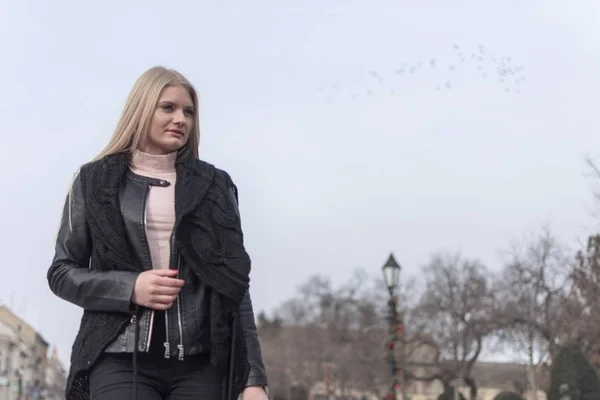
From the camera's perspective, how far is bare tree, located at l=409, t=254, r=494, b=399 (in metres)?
57.4

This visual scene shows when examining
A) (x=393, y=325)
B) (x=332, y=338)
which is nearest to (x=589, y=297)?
(x=393, y=325)

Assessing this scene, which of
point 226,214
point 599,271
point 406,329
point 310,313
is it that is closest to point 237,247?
point 226,214

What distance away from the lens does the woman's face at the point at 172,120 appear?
3.17m

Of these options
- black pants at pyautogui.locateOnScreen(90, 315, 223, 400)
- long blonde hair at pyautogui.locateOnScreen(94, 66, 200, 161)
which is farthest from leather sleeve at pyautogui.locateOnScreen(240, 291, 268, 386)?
long blonde hair at pyautogui.locateOnScreen(94, 66, 200, 161)

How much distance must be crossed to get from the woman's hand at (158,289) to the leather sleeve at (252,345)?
274 millimetres

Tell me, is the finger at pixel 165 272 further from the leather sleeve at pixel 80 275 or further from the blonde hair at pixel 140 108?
the blonde hair at pixel 140 108

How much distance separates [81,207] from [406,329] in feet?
200

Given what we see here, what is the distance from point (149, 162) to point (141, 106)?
0.61 ft

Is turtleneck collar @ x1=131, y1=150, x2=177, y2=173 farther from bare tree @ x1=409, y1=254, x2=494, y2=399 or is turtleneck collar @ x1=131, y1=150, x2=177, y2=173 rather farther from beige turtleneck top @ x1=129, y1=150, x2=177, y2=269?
bare tree @ x1=409, y1=254, x2=494, y2=399

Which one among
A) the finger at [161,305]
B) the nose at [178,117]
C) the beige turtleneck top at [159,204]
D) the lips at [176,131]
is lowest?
the finger at [161,305]

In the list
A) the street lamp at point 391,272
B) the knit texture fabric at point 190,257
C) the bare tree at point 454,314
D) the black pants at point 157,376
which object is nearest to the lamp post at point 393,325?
the street lamp at point 391,272

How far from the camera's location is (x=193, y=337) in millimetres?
2953

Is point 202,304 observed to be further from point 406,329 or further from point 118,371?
point 406,329

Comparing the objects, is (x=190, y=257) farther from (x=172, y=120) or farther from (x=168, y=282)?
(x=172, y=120)
